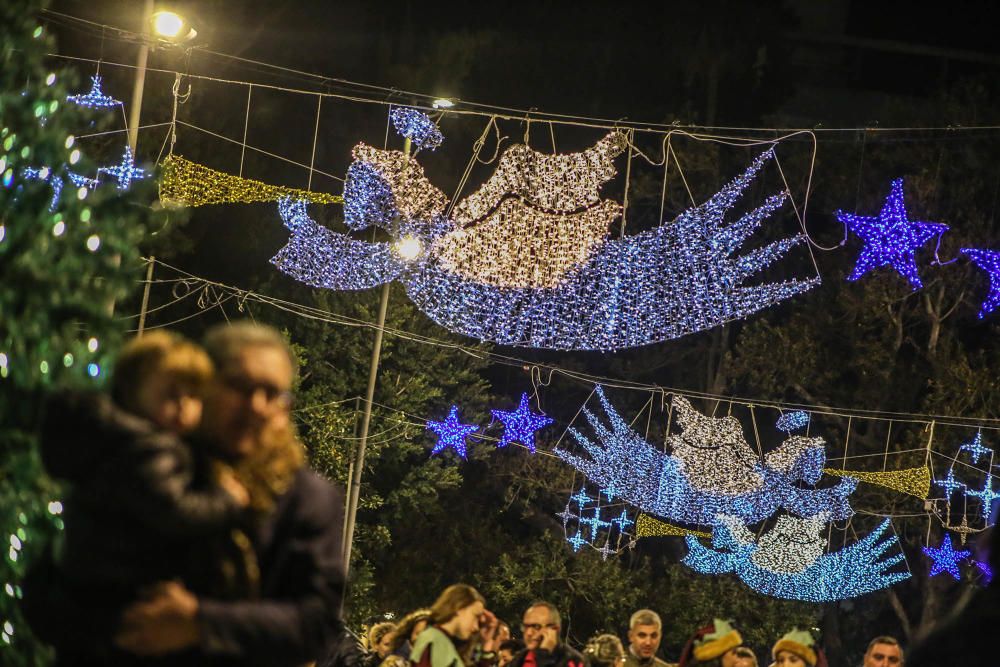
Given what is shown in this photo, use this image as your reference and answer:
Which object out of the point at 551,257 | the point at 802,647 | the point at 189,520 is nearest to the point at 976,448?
the point at 551,257

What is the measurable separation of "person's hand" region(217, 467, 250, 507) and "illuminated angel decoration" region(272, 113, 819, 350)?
9.51m

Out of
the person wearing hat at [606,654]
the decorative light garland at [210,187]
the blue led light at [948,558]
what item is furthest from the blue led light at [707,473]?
the person wearing hat at [606,654]

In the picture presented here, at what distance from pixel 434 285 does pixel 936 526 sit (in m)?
14.3

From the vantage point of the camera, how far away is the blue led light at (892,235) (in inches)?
607

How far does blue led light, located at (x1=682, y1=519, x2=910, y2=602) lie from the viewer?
19.1 m

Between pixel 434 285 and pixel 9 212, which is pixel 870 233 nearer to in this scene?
pixel 434 285

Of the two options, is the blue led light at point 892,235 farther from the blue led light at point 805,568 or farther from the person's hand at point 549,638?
the person's hand at point 549,638

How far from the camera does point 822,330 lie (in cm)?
2605

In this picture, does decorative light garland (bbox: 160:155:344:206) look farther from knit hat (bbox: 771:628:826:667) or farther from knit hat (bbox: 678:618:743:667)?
knit hat (bbox: 771:628:826:667)

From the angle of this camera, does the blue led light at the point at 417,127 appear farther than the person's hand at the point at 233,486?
Yes

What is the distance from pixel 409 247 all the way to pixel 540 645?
4.46m

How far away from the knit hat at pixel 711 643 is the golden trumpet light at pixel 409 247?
4.61m

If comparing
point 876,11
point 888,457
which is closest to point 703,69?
point 876,11

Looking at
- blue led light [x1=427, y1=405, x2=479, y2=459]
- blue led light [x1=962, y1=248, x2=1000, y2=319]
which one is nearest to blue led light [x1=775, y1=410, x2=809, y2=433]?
blue led light [x1=962, y1=248, x2=1000, y2=319]
